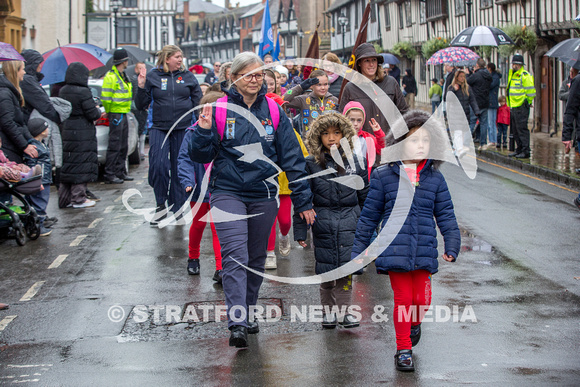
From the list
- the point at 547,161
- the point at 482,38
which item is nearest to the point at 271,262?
the point at 547,161

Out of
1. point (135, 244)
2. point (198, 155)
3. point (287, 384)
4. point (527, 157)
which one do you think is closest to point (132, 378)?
point (287, 384)

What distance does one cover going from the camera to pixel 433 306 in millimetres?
6234

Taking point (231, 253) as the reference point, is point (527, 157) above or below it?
above

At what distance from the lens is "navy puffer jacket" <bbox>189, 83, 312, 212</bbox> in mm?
5391

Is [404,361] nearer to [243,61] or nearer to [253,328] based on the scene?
[253,328]

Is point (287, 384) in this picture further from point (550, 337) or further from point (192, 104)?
point (192, 104)

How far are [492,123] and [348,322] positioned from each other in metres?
14.6

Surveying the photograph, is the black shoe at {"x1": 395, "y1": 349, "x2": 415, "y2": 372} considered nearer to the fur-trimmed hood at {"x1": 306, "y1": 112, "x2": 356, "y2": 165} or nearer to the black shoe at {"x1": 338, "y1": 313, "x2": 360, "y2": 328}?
the black shoe at {"x1": 338, "y1": 313, "x2": 360, "y2": 328}

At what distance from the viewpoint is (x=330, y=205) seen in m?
5.78

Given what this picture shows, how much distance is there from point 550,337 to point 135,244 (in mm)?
5057

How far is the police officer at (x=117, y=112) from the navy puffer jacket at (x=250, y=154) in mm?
8240

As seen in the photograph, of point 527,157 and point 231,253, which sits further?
point 527,157

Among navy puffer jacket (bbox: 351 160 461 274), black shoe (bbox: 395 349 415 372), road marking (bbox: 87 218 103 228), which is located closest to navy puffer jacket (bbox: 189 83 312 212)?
navy puffer jacket (bbox: 351 160 461 274)

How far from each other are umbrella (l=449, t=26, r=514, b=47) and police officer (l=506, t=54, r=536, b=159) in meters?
2.68
